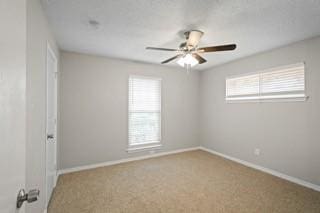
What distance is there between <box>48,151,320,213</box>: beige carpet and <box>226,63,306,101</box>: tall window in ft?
5.11

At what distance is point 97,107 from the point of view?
340 centimetres

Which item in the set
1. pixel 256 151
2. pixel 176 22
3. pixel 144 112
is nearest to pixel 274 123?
pixel 256 151

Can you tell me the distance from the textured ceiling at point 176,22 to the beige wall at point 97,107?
549 millimetres

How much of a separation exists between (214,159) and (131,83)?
9.19 feet

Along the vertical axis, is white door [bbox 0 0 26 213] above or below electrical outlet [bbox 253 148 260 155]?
above

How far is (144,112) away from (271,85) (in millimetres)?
2821

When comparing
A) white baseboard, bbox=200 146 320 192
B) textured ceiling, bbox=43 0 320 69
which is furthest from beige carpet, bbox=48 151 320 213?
textured ceiling, bbox=43 0 320 69

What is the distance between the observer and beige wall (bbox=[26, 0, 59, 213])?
1382mm

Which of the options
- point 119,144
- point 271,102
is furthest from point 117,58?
point 271,102

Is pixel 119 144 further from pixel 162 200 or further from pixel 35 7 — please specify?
pixel 35 7

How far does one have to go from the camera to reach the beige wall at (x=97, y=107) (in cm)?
312

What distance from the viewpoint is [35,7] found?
152 centimetres

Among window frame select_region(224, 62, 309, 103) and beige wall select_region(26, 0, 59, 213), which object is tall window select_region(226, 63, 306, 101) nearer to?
window frame select_region(224, 62, 309, 103)

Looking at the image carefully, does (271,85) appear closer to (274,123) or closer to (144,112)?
(274,123)
